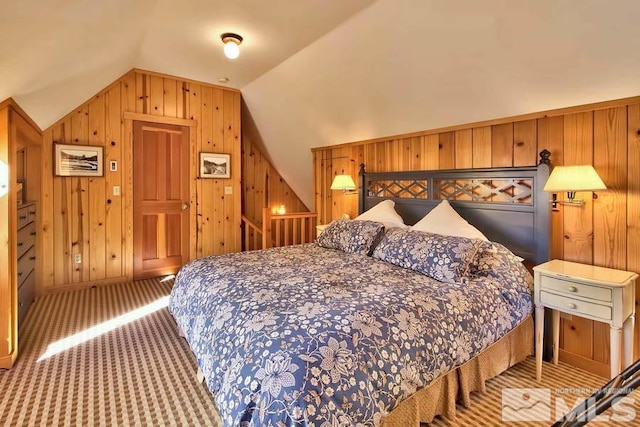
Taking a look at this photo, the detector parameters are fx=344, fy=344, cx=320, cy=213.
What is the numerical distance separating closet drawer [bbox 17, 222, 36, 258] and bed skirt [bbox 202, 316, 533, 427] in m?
2.28

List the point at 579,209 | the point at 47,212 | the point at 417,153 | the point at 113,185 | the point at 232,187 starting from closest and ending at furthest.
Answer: the point at 579,209
the point at 417,153
the point at 47,212
the point at 113,185
the point at 232,187

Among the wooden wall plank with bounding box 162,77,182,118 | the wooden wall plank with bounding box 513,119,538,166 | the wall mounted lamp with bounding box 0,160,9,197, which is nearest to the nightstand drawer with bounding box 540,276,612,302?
the wooden wall plank with bounding box 513,119,538,166

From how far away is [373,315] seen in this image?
1.61 meters

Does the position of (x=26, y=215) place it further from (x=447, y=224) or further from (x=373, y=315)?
(x=447, y=224)

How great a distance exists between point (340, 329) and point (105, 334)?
236cm

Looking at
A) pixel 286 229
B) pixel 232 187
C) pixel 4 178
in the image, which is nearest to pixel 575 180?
pixel 286 229

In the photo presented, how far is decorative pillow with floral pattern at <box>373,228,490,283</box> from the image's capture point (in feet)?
7.26

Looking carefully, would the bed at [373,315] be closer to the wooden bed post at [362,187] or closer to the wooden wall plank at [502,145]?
the wooden wall plank at [502,145]

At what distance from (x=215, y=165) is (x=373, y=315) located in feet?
12.4

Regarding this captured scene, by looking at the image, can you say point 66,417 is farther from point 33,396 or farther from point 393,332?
point 393,332

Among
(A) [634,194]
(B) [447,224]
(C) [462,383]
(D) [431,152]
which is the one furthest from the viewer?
(D) [431,152]

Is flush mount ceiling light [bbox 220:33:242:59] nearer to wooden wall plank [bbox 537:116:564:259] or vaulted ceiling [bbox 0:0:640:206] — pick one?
vaulted ceiling [bbox 0:0:640:206]

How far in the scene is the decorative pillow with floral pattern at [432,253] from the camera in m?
2.21

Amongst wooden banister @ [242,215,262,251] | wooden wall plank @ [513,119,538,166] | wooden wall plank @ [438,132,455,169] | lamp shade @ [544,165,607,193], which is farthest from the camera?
wooden banister @ [242,215,262,251]
